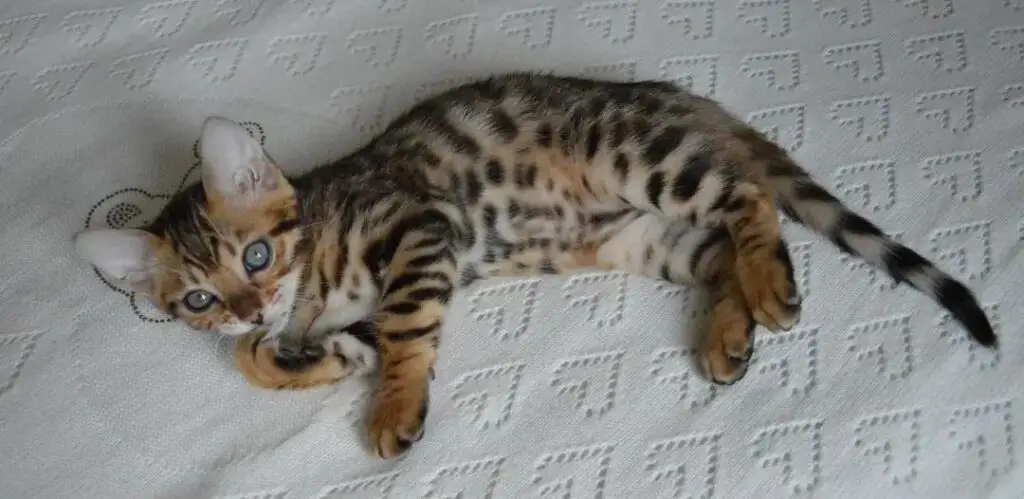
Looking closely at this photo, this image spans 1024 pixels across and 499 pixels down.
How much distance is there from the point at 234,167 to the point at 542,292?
1.54 ft

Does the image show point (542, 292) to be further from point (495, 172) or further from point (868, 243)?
Result: point (868, 243)

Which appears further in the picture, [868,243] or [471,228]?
[471,228]

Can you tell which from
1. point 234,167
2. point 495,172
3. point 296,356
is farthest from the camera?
point 495,172

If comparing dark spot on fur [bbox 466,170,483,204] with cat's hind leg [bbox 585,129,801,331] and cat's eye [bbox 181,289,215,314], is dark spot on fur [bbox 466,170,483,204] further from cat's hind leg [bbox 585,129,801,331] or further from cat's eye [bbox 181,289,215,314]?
cat's eye [bbox 181,289,215,314]

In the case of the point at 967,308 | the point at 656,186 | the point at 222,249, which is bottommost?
the point at 967,308

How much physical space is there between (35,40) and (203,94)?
0.35m

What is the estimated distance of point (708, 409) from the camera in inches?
49.2

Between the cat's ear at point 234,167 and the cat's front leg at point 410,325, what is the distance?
0.19m

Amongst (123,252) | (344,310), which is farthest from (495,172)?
(123,252)

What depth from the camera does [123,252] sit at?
3.99ft

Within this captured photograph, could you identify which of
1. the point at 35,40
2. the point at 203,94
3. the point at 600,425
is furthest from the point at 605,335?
the point at 35,40

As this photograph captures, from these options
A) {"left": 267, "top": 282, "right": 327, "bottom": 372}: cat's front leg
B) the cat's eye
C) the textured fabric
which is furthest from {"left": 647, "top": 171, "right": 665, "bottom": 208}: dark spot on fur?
the cat's eye

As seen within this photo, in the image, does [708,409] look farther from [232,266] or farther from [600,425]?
[232,266]

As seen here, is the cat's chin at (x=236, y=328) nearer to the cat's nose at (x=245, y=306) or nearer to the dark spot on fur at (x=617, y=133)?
the cat's nose at (x=245, y=306)
